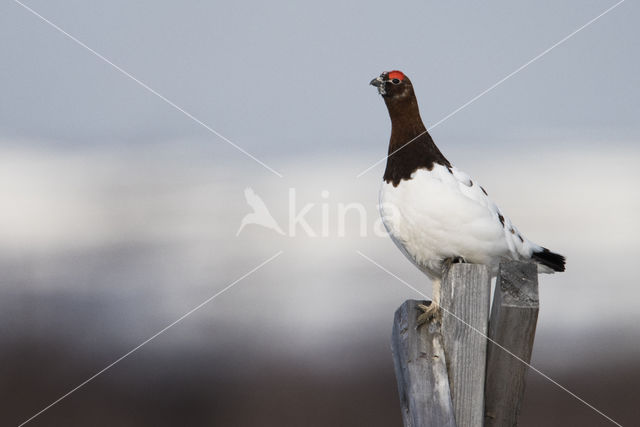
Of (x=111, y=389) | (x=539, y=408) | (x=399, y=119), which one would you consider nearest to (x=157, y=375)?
(x=111, y=389)

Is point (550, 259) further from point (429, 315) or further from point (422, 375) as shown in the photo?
Answer: point (422, 375)

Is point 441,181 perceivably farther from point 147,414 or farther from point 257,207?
point 257,207

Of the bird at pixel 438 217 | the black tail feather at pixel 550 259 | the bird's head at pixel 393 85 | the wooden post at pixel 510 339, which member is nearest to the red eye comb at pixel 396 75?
the bird's head at pixel 393 85

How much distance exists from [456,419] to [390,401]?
2663 mm

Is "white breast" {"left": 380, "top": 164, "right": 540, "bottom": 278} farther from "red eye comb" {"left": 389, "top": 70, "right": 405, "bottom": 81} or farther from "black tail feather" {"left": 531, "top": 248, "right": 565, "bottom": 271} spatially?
"red eye comb" {"left": 389, "top": 70, "right": 405, "bottom": 81}

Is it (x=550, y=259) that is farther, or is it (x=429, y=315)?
(x=550, y=259)

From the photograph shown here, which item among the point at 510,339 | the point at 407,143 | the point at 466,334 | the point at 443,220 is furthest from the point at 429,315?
the point at 407,143

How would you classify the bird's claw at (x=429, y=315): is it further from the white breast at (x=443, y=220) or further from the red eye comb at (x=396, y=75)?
the red eye comb at (x=396, y=75)

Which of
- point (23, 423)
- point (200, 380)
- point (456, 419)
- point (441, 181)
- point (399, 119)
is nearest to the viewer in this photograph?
point (456, 419)

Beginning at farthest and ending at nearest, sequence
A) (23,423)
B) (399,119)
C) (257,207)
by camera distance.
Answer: (257,207) → (23,423) → (399,119)

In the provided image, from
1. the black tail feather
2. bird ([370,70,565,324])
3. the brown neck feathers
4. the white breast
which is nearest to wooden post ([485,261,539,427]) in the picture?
bird ([370,70,565,324])

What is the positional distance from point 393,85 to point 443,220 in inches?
30.9

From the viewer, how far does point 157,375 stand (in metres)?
5.49

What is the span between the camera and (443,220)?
9.36 ft
